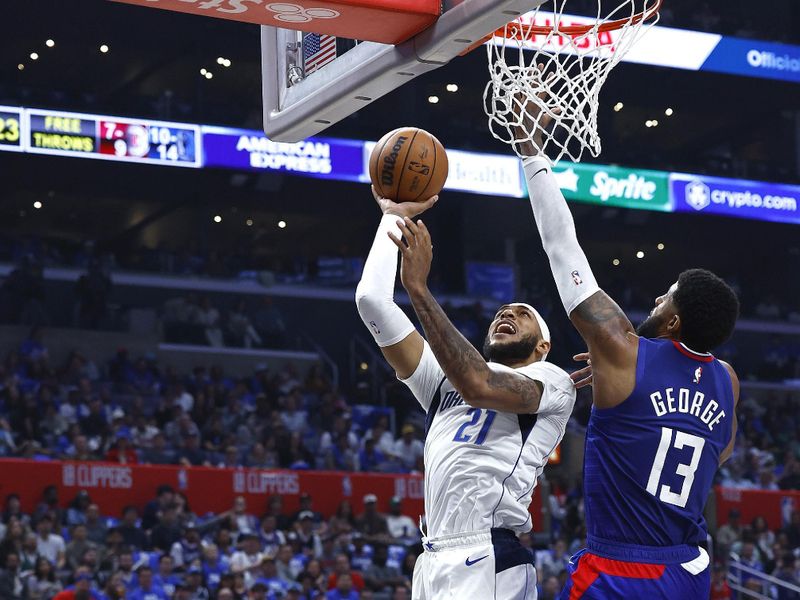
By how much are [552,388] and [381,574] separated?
9.37 m

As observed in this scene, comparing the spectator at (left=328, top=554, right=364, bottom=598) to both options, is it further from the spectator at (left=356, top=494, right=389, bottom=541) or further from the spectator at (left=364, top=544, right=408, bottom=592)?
the spectator at (left=356, top=494, right=389, bottom=541)

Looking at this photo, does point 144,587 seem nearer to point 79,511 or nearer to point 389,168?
point 79,511

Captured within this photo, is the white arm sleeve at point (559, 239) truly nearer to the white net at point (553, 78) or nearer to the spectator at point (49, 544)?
the white net at point (553, 78)

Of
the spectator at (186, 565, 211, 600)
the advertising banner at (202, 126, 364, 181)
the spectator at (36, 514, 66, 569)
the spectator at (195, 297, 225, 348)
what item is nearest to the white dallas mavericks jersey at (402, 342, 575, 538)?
the spectator at (186, 565, 211, 600)

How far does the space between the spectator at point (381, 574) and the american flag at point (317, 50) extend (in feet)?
29.3

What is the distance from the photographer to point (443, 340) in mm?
3863

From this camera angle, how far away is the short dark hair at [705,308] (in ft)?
12.2

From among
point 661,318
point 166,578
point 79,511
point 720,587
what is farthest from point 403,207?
point 720,587

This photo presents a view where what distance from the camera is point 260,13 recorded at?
4.29m

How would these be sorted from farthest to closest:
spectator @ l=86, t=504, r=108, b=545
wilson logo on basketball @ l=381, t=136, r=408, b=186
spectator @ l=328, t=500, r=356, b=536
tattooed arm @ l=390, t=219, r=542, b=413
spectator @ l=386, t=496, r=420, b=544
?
spectator @ l=386, t=496, r=420, b=544 < spectator @ l=328, t=500, r=356, b=536 < spectator @ l=86, t=504, r=108, b=545 < wilson logo on basketball @ l=381, t=136, r=408, b=186 < tattooed arm @ l=390, t=219, r=542, b=413

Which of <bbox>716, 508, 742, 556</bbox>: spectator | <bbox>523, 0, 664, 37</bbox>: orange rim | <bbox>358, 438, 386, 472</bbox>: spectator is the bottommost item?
<bbox>716, 508, 742, 556</bbox>: spectator

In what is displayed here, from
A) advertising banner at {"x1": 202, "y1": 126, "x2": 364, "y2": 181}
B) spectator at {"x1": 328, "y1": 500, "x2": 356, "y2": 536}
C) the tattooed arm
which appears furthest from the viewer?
advertising banner at {"x1": 202, "y1": 126, "x2": 364, "y2": 181}

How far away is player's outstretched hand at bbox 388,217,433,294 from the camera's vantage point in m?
3.87

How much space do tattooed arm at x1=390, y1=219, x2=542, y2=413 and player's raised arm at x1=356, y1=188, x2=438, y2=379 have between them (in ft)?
0.46
